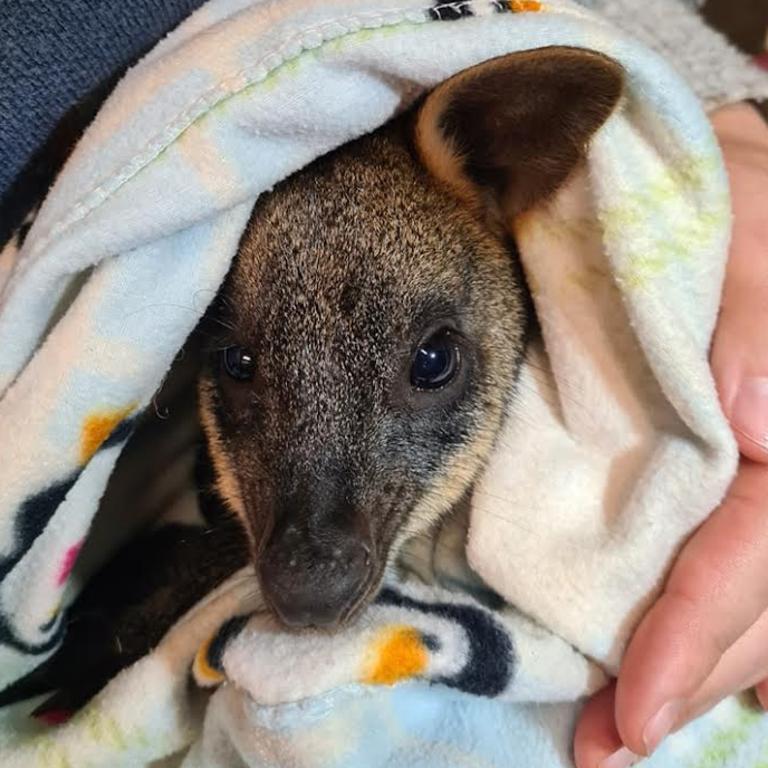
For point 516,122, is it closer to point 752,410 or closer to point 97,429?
point 752,410

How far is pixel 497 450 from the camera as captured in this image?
1.38m

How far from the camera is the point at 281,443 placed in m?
1.26

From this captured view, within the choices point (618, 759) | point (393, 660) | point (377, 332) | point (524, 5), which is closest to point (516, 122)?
point (524, 5)

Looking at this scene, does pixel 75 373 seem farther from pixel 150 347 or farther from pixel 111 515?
pixel 111 515

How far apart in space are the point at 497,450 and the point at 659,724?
0.40m

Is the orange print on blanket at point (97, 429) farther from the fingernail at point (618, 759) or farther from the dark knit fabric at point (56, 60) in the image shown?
the fingernail at point (618, 759)

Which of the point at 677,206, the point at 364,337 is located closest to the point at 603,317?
the point at 677,206

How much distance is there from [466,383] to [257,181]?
0.39 meters

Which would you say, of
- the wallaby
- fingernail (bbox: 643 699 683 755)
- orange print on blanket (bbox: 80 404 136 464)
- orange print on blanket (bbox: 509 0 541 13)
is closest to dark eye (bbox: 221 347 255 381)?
Answer: the wallaby

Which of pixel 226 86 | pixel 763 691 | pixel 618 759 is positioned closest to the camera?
pixel 226 86

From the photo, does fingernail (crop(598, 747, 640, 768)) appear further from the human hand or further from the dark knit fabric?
the dark knit fabric

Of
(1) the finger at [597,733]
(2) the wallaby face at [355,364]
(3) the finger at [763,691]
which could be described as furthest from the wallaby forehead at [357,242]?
(3) the finger at [763,691]

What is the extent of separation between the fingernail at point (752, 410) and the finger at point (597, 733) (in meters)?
0.35

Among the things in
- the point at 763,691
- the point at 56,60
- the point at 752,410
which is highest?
the point at 56,60
